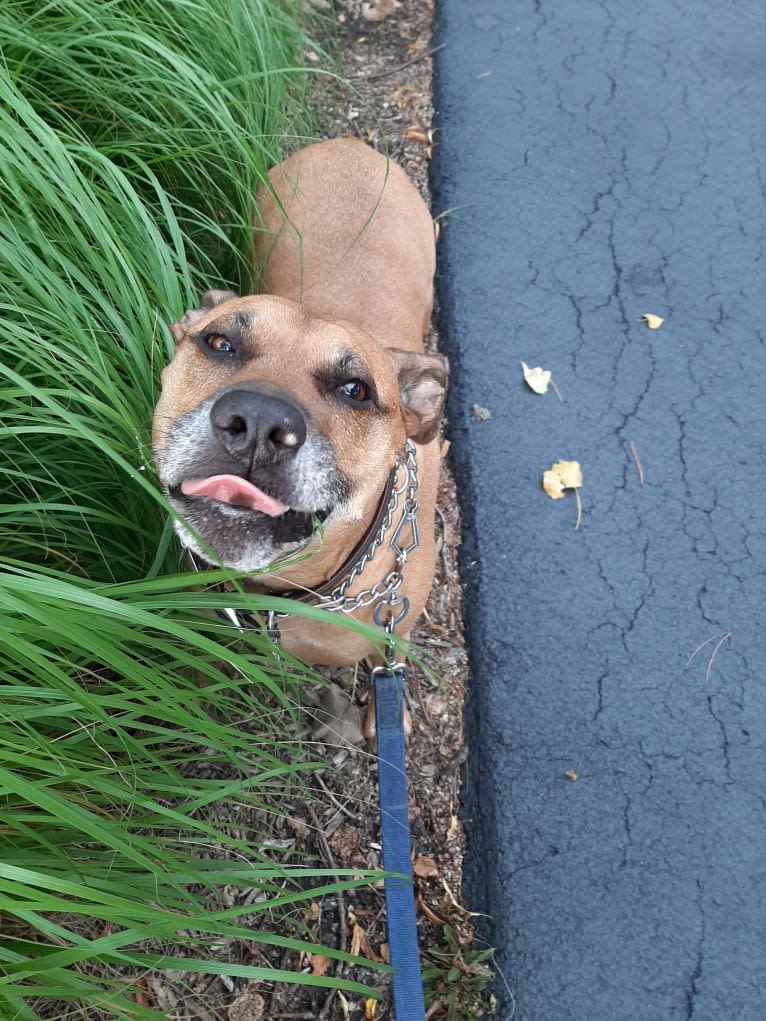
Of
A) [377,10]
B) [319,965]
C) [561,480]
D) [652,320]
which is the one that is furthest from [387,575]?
[377,10]

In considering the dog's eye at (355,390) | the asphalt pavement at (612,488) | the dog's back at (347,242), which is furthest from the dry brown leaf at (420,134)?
the dog's eye at (355,390)

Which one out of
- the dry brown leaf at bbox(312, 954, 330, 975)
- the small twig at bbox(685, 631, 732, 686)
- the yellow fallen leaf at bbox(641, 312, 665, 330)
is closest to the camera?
the dry brown leaf at bbox(312, 954, 330, 975)

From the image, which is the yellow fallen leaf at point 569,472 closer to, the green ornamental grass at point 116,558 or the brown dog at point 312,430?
the brown dog at point 312,430

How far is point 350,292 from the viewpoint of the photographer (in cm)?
307

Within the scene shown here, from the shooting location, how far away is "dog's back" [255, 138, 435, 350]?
306 centimetres

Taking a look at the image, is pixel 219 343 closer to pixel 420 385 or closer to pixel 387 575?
pixel 420 385

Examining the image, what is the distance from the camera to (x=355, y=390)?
2.23 metres

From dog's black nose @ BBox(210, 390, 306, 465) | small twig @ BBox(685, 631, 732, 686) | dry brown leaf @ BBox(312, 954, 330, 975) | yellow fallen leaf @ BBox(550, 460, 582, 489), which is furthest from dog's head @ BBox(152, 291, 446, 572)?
small twig @ BBox(685, 631, 732, 686)

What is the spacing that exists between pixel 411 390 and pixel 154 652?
1.12 metres

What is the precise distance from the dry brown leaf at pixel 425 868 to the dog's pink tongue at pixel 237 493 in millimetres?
1406

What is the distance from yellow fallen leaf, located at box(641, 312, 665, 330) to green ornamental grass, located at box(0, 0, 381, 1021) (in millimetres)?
1985

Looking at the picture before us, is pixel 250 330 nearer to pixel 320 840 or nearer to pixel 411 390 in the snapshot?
pixel 411 390

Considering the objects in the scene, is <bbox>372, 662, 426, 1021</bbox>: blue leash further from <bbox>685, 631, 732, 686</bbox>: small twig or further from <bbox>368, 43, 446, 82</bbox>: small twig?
<bbox>368, 43, 446, 82</bbox>: small twig

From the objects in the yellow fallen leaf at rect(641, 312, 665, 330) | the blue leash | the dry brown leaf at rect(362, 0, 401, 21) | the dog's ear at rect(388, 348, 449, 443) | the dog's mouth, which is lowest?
the blue leash
